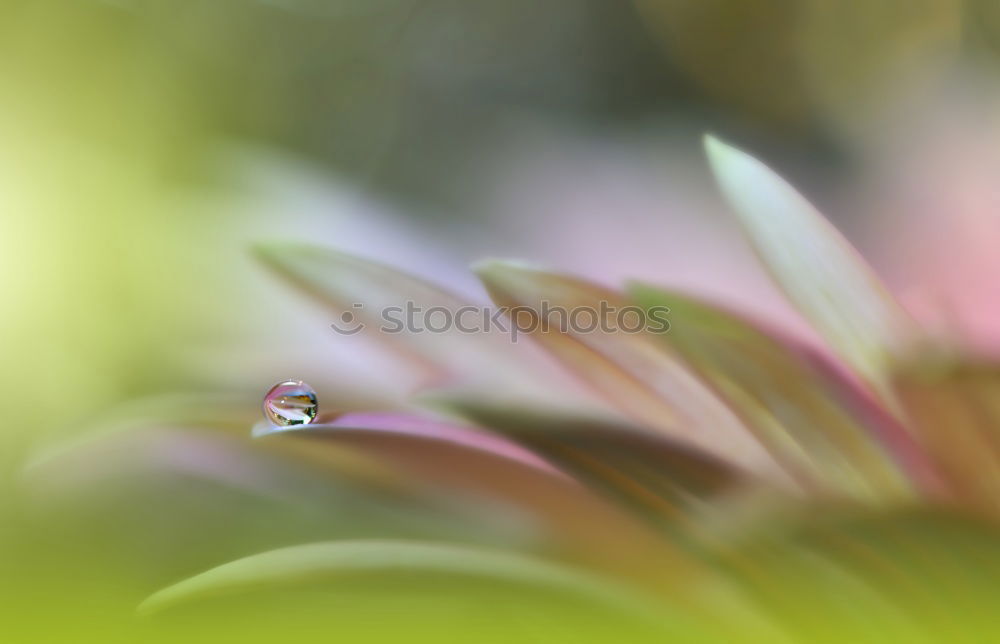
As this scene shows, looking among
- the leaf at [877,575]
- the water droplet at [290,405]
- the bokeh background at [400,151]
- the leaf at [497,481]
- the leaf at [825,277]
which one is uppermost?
the bokeh background at [400,151]

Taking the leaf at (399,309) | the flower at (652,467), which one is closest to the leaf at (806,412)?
the flower at (652,467)

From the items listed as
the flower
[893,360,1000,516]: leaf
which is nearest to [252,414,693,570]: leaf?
the flower

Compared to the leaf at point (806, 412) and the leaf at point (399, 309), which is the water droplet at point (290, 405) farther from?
the leaf at point (806, 412)

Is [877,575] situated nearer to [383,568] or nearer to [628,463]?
[628,463]

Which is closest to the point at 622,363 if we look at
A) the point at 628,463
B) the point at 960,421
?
the point at 628,463

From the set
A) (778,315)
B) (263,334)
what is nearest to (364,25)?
(263,334)

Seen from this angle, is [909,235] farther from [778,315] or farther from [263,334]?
[263,334]
